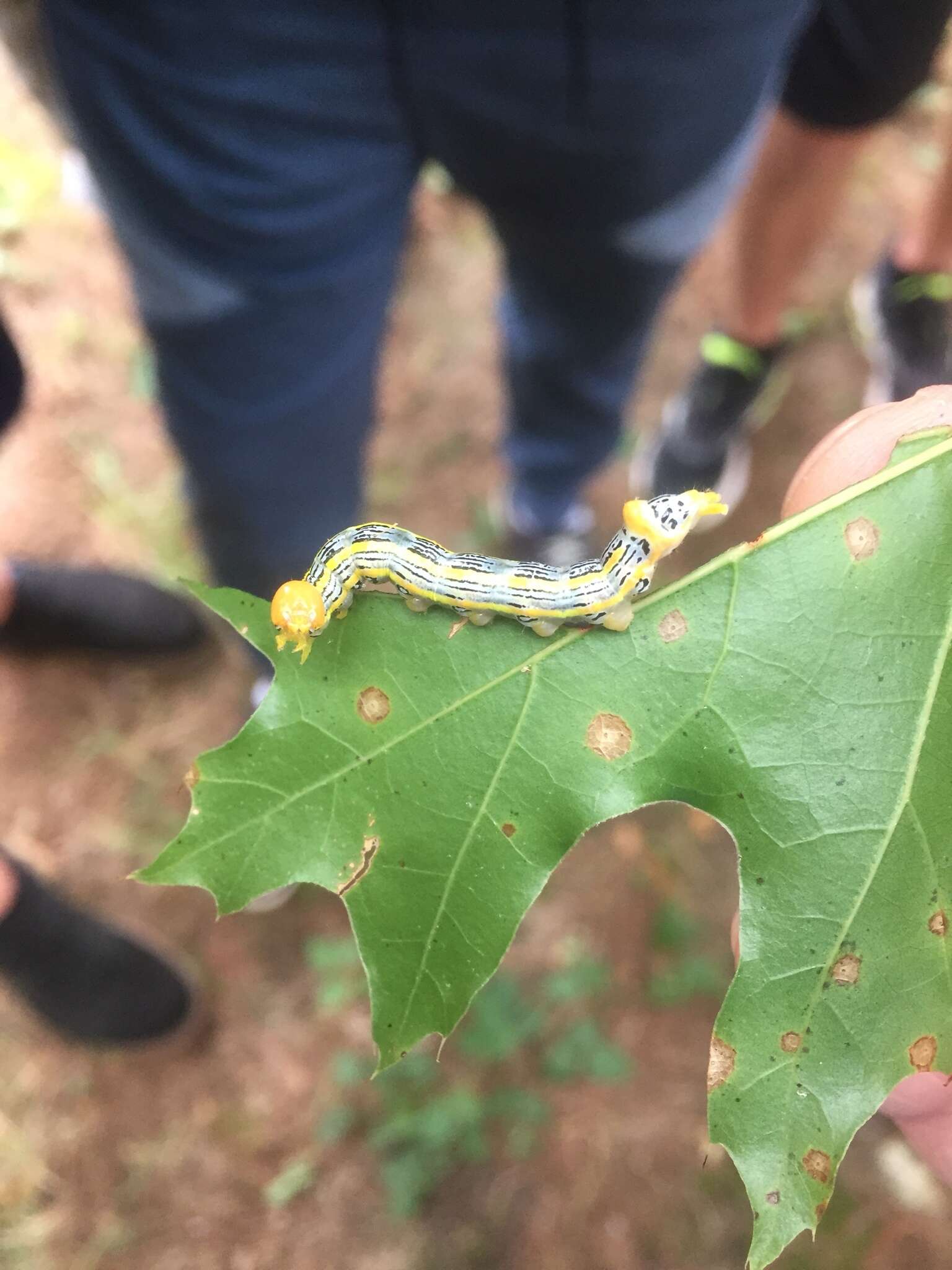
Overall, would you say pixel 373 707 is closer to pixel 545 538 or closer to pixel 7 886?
pixel 7 886

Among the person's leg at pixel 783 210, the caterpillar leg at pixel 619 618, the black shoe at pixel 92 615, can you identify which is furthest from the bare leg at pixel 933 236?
the black shoe at pixel 92 615

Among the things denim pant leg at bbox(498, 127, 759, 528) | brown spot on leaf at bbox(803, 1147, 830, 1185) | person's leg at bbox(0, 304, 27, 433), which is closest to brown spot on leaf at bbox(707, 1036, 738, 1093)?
brown spot on leaf at bbox(803, 1147, 830, 1185)

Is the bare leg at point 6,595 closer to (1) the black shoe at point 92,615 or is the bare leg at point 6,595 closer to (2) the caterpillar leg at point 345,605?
(1) the black shoe at point 92,615

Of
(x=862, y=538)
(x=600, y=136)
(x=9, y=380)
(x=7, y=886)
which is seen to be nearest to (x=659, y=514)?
(x=862, y=538)

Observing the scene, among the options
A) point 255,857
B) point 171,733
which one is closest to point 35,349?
point 171,733

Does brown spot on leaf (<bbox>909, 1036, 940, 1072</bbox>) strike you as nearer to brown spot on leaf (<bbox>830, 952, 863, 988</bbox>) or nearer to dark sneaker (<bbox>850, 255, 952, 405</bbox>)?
brown spot on leaf (<bbox>830, 952, 863, 988</bbox>)
